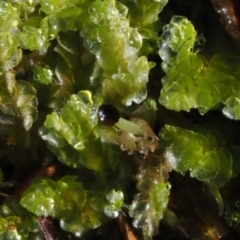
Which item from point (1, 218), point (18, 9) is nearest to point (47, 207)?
point (1, 218)

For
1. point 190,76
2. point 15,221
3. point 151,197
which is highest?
point 190,76

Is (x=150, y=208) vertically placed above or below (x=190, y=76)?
below

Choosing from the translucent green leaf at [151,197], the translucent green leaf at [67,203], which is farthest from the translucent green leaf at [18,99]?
the translucent green leaf at [151,197]

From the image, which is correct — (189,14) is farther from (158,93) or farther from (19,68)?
(19,68)

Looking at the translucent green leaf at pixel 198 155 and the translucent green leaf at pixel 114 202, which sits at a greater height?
the translucent green leaf at pixel 198 155

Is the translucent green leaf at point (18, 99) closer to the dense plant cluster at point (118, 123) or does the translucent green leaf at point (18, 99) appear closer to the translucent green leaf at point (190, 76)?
the dense plant cluster at point (118, 123)

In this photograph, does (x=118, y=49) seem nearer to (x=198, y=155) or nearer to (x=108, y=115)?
(x=108, y=115)

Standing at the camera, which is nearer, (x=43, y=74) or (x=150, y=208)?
(x=150, y=208)

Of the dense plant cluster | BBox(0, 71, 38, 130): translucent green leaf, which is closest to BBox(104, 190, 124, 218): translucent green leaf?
the dense plant cluster

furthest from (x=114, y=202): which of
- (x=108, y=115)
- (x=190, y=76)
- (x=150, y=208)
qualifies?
(x=190, y=76)
